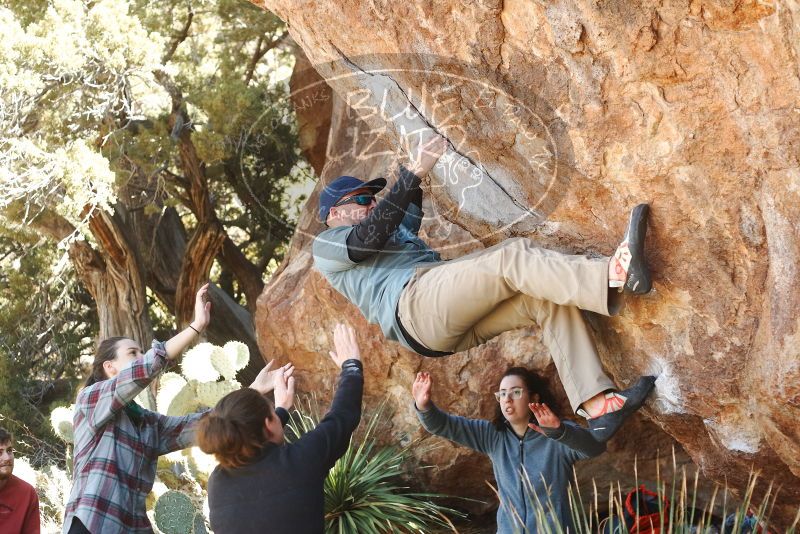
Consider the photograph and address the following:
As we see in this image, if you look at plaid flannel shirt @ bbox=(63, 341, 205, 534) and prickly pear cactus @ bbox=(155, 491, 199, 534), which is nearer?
plaid flannel shirt @ bbox=(63, 341, 205, 534)

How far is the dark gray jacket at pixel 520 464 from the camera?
5.13 metres

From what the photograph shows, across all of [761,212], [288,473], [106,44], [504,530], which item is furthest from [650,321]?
[106,44]

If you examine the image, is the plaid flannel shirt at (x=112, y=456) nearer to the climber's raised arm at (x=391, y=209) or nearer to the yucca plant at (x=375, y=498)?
the climber's raised arm at (x=391, y=209)

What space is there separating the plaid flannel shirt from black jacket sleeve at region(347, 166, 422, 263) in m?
1.17

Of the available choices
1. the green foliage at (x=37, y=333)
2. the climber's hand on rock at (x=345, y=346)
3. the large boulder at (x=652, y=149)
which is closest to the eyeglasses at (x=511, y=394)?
the large boulder at (x=652, y=149)

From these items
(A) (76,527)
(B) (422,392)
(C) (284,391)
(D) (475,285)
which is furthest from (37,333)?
(D) (475,285)

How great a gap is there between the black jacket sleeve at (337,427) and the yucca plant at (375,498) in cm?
256

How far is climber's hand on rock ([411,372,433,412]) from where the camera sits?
529 cm

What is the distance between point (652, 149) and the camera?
4.25m

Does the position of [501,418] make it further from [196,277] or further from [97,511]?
[196,277]

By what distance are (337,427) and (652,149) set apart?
1887 millimetres

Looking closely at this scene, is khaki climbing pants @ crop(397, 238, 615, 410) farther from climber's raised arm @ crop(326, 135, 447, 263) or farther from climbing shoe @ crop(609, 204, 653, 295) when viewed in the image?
climber's raised arm @ crop(326, 135, 447, 263)

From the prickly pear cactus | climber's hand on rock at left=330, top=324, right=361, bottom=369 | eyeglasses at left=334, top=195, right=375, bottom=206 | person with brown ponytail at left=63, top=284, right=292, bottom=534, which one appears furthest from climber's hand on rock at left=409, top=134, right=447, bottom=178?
the prickly pear cactus

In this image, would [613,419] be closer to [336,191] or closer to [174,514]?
[336,191]
